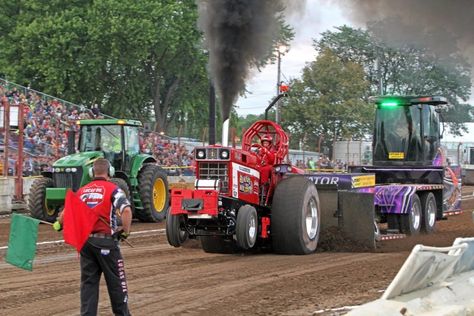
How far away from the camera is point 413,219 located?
549 inches

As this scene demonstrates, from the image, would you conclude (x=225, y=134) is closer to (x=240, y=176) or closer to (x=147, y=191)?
(x=240, y=176)

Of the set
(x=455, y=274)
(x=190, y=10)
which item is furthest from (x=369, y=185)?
(x=190, y=10)

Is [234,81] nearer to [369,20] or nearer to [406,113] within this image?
[369,20]

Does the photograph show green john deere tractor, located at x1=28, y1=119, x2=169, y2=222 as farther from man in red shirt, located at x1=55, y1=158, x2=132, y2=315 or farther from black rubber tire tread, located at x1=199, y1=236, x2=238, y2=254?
man in red shirt, located at x1=55, y1=158, x2=132, y2=315

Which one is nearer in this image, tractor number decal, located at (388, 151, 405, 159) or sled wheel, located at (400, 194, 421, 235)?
sled wheel, located at (400, 194, 421, 235)

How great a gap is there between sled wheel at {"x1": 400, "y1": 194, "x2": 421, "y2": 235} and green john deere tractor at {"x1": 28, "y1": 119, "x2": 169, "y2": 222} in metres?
5.72

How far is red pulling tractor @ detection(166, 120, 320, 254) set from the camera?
10.1 metres

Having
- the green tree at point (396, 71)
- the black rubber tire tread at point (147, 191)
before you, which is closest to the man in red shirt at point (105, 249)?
the black rubber tire tread at point (147, 191)

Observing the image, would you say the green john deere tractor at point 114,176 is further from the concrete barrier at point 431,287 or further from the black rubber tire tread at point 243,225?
the concrete barrier at point 431,287

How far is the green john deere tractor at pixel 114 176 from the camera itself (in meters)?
15.0

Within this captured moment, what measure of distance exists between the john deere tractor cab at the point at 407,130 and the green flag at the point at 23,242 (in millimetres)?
10794

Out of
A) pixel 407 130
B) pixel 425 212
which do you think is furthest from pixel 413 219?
pixel 407 130

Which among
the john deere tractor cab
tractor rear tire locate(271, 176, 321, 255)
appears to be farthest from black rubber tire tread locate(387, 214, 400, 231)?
tractor rear tire locate(271, 176, 321, 255)

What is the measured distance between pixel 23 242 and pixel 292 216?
16.4ft
